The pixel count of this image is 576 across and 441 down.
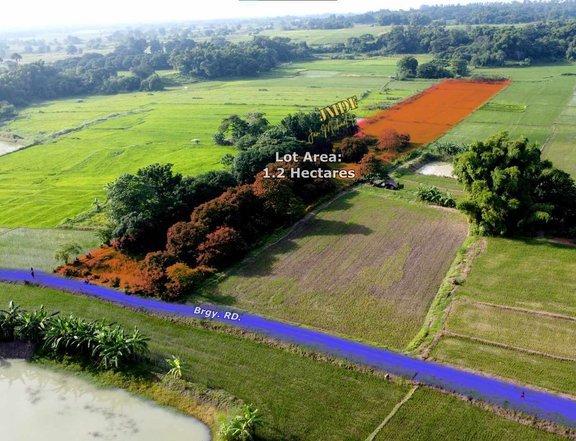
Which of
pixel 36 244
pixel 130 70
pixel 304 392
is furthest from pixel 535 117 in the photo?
pixel 130 70

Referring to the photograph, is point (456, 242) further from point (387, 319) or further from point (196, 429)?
point (196, 429)

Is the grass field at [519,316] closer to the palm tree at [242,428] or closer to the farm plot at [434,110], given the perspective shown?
the palm tree at [242,428]

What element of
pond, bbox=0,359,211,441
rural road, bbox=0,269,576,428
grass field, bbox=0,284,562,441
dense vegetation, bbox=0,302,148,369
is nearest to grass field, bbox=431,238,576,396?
rural road, bbox=0,269,576,428

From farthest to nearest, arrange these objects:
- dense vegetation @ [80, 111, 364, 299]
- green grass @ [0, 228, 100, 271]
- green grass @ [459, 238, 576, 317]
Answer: green grass @ [0, 228, 100, 271], dense vegetation @ [80, 111, 364, 299], green grass @ [459, 238, 576, 317]

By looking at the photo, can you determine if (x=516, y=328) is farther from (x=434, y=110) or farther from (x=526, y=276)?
(x=434, y=110)

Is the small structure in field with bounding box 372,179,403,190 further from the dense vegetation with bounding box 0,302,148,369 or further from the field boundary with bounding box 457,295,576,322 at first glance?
the dense vegetation with bounding box 0,302,148,369

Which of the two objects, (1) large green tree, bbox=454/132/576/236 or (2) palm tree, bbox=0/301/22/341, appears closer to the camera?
(2) palm tree, bbox=0/301/22/341

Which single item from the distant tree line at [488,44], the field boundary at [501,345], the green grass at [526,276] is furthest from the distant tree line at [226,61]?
the field boundary at [501,345]

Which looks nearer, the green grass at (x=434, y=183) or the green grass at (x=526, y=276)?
the green grass at (x=526, y=276)
